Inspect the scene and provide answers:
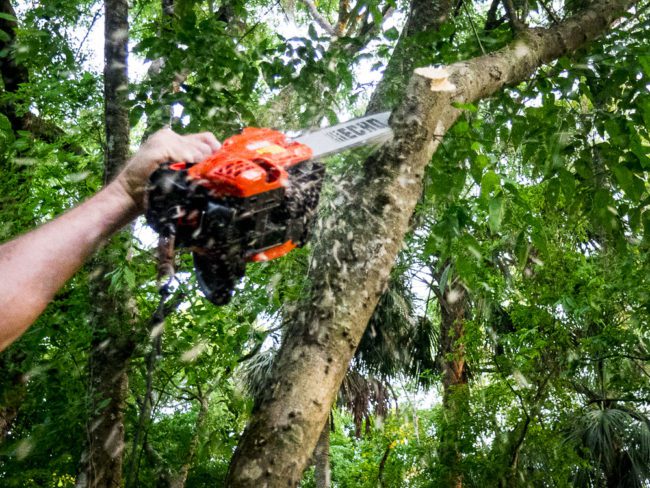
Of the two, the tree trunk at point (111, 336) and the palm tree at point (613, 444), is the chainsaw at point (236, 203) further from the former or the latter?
the palm tree at point (613, 444)

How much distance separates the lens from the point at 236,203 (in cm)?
147

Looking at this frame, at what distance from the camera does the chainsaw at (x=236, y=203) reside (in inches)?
55.7

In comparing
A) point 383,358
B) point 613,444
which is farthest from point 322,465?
point 613,444

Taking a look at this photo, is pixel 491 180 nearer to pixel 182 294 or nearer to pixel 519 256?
pixel 519 256

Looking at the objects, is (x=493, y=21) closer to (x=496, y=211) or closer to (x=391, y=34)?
(x=391, y=34)

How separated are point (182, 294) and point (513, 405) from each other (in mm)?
2789

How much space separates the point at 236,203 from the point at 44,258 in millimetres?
488

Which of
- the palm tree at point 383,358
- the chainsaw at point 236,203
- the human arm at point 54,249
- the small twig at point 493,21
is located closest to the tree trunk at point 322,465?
the palm tree at point 383,358

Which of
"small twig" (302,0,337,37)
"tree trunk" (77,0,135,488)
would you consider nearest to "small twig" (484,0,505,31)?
"tree trunk" (77,0,135,488)

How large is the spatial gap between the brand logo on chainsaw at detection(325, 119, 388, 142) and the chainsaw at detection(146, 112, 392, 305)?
0.88 feet

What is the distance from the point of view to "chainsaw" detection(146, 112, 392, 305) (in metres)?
1.41

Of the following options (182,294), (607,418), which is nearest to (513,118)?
(182,294)

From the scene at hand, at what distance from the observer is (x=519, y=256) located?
3072mm

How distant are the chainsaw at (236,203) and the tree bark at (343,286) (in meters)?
0.18
